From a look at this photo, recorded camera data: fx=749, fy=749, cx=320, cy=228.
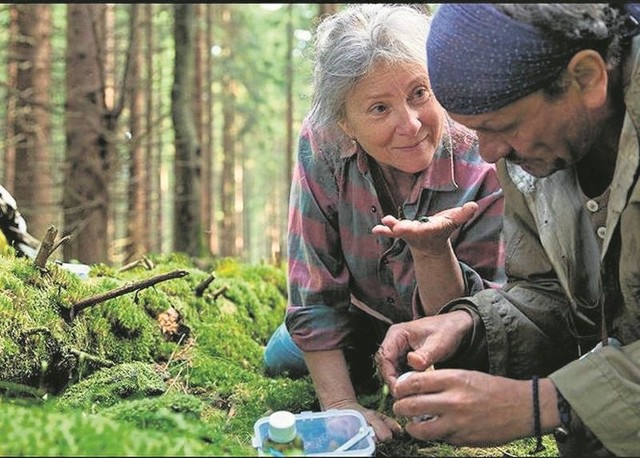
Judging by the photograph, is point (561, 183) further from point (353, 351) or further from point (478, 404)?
point (353, 351)

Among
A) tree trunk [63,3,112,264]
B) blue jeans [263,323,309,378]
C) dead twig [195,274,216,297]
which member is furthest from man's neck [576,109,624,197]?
tree trunk [63,3,112,264]

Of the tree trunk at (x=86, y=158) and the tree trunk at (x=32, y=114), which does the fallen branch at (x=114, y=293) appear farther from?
the tree trunk at (x=32, y=114)

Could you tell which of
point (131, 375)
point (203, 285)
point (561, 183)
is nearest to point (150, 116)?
point (203, 285)

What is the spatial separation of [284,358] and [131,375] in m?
1.15

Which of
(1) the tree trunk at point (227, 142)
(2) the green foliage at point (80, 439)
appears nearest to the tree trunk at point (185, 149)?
(2) the green foliage at point (80, 439)

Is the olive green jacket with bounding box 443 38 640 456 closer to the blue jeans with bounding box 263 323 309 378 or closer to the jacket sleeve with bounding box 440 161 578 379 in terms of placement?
the jacket sleeve with bounding box 440 161 578 379

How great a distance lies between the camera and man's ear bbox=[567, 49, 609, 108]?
1.99 m

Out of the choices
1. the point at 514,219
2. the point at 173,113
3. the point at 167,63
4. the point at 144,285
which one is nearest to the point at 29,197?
the point at 173,113

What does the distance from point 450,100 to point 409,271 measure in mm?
1138

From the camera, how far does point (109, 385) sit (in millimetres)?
2785

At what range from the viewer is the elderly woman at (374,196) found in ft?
9.31

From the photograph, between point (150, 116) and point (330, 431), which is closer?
point (330, 431)

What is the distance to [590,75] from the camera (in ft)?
6.66

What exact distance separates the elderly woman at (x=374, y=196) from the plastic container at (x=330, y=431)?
403mm
